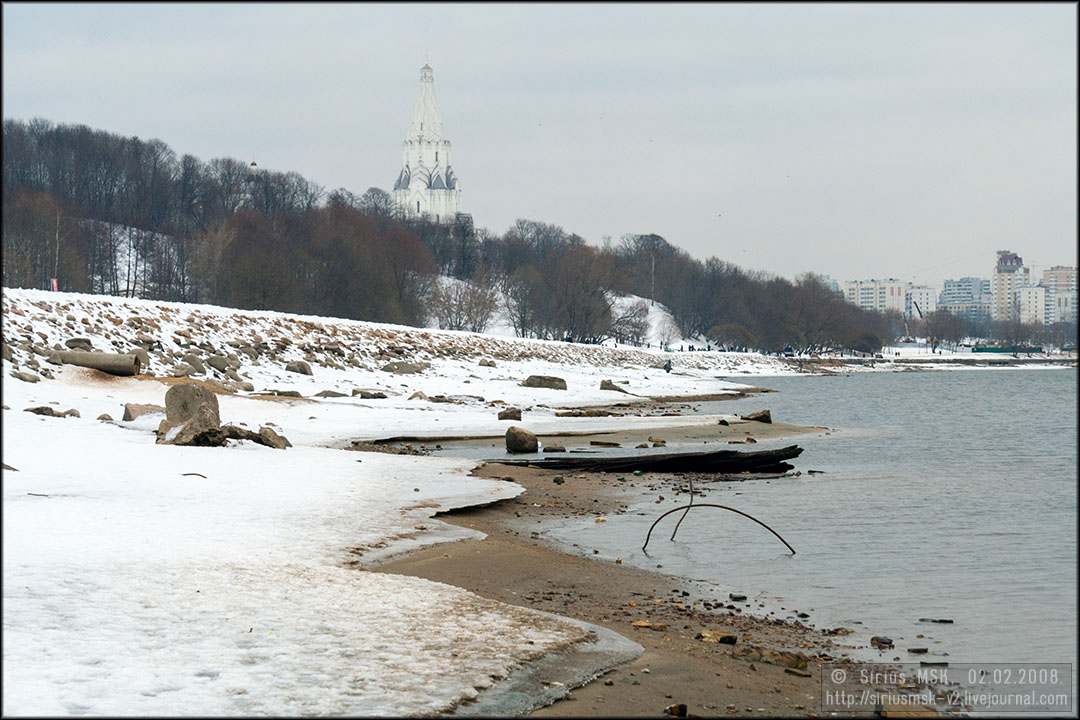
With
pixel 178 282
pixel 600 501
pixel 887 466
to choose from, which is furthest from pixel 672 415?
pixel 178 282

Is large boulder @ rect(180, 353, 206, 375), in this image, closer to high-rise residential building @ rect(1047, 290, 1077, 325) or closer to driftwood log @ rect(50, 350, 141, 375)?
driftwood log @ rect(50, 350, 141, 375)

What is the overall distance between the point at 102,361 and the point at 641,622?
24522mm

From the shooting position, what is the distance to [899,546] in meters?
14.0

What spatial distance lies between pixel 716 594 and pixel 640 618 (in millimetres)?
1779

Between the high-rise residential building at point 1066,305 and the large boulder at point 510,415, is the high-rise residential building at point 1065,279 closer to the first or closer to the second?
the high-rise residential building at point 1066,305

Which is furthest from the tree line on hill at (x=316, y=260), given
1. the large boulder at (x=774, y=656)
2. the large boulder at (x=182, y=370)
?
the large boulder at (x=774, y=656)

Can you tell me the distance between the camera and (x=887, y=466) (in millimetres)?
24719

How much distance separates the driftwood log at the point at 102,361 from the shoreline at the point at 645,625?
17730 mm

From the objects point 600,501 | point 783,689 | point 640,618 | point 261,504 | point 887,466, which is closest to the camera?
point 783,689

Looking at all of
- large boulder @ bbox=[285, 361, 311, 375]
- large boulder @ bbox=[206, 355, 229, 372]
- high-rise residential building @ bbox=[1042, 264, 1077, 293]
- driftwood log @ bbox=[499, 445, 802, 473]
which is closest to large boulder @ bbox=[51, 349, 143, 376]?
large boulder @ bbox=[206, 355, 229, 372]

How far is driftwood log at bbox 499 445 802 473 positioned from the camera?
70.6 feet

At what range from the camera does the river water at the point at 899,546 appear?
984 cm

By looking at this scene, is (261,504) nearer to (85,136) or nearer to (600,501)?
(600,501)

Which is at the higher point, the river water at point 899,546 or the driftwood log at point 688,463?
the driftwood log at point 688,463
